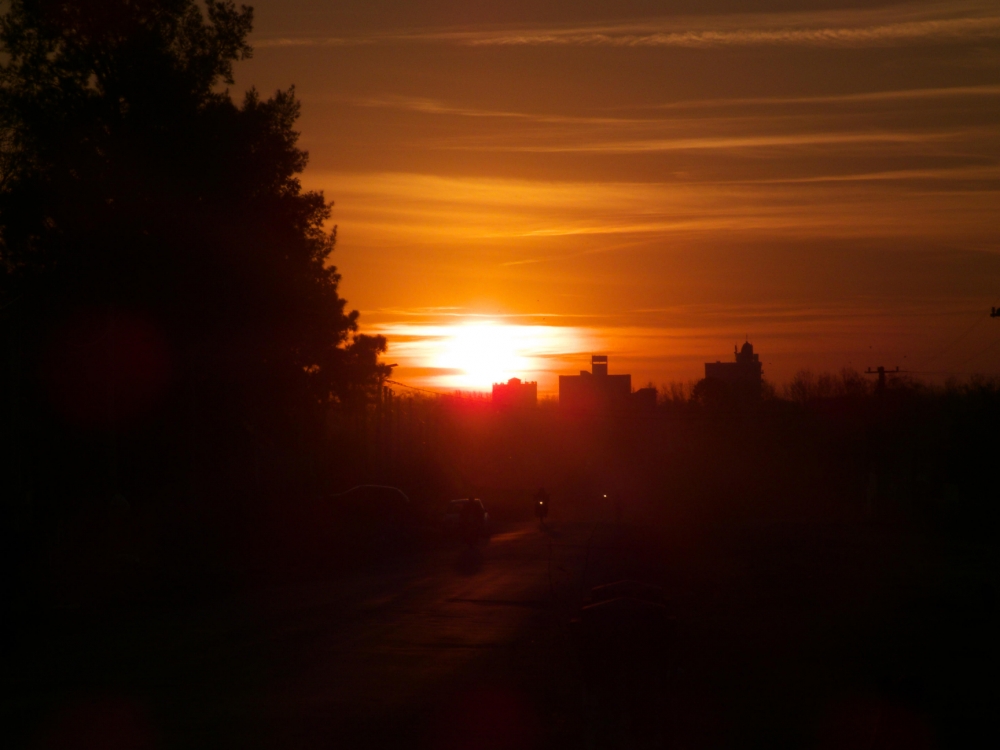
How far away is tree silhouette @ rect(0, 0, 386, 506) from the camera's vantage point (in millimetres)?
29156

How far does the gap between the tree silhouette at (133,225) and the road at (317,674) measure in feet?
39.8

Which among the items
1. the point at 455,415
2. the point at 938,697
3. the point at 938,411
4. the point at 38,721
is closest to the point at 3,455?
the point at 38,721

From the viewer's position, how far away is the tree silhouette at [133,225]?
1148 inches

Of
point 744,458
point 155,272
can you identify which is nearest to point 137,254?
point 155,272

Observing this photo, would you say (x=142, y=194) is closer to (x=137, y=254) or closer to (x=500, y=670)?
(x=137, y=254)

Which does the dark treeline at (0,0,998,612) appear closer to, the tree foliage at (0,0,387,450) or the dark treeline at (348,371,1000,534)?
the tree foliage at (0,0,387,450)

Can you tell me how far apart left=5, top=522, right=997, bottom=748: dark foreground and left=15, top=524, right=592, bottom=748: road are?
4cm

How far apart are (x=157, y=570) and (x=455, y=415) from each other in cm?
10822

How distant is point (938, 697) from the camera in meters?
10.5

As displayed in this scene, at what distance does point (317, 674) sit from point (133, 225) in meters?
21.2

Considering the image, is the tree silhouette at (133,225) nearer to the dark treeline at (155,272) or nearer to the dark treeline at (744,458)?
the dark treeline at (155,272)

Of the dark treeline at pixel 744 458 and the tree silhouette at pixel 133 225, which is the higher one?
the tree silhouette at pixel 133 225

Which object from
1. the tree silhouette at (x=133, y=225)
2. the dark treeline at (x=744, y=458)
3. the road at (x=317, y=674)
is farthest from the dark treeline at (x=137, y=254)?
the dark treeline at (x=744, y=458)

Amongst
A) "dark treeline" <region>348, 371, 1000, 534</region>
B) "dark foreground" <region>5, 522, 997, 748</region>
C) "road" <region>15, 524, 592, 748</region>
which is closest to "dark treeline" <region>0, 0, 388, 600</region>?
"dark foreground" <region>5, 522, 997, 748</region>
